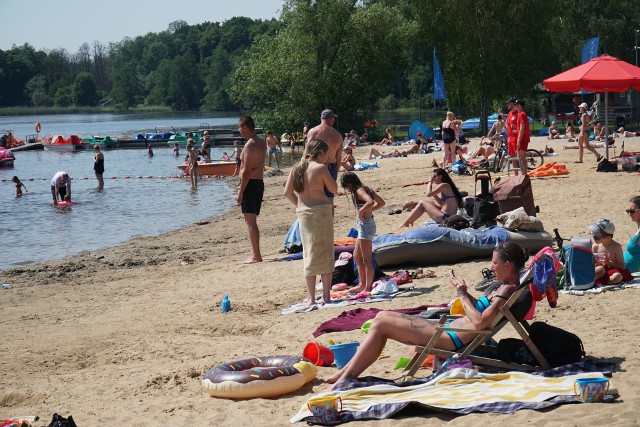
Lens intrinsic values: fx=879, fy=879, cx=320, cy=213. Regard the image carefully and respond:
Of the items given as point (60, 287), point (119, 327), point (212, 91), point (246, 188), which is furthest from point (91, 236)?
point (212, 91)

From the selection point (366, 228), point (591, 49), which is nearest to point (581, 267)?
point (366, 228)

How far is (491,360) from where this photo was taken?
19.3 feet

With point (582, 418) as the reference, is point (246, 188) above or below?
above

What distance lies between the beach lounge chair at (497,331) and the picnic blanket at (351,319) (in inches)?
58.3

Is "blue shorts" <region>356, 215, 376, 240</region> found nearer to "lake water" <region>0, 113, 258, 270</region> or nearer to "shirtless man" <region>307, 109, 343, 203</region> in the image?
"shirtless man" <region>307, 109, 343, 203</region>

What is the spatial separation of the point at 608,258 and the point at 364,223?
2305 mm

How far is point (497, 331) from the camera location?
586 centimetres

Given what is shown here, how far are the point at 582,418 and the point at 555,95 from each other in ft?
135

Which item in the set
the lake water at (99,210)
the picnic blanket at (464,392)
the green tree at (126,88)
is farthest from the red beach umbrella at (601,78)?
the green tree at (126,88)

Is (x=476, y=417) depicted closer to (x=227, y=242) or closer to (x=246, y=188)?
(x=246, y=188)

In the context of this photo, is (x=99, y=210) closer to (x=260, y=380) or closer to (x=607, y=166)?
(x=607, y=166)

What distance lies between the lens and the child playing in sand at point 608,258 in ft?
26.2

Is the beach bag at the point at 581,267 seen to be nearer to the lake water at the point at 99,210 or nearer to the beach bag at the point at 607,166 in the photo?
the beach bag at the point at 607,166

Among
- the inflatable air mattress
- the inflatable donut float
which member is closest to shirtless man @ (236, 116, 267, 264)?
the inflatable air mattress
